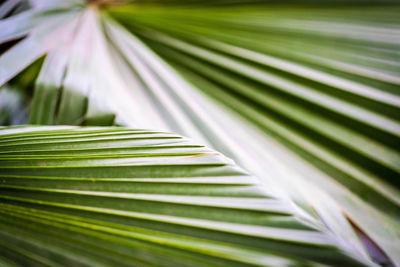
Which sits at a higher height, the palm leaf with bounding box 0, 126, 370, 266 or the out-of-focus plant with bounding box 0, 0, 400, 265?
the out-of-focus plant with bounding box 0, 0, 400, 265

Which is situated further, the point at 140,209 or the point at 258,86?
the point at 258,86

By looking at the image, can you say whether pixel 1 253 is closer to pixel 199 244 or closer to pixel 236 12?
Result: pixel 199 244

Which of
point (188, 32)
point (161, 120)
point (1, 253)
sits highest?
point (188, 32)

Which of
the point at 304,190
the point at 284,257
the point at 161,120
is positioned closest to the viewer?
the point at 284,257

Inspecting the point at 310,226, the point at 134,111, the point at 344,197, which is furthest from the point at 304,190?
the point at 134,111

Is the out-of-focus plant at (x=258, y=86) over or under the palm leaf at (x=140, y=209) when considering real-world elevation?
over

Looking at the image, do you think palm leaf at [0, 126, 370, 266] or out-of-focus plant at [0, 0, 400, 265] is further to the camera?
out-of-focus plant at [0, 0, 400, 265]

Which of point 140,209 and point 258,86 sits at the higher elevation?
point 258,86

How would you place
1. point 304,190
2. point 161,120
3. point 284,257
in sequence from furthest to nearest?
1. point 161,120
2. point 304,190
3. point 284,257
